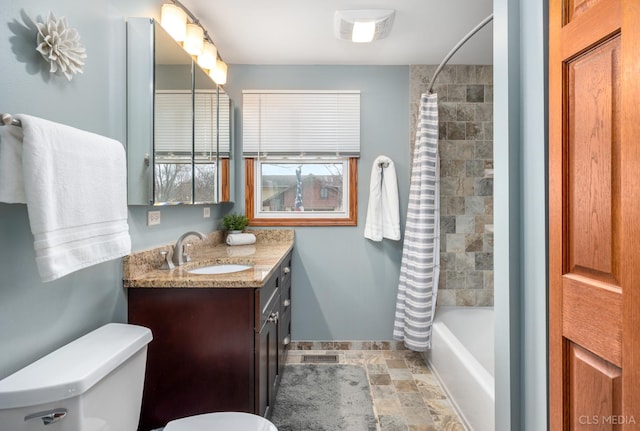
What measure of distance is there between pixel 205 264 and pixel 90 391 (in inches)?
38.5

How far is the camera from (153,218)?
1.67m

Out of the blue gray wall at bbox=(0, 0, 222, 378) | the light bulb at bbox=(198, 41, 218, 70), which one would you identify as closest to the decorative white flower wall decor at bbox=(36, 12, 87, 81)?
the blue gray wall at bbox=(0, 0, 222, 378)

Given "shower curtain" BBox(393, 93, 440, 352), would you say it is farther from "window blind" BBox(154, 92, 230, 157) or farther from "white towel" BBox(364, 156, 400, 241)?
"window blind" BBox(154, 92, 230, 157)

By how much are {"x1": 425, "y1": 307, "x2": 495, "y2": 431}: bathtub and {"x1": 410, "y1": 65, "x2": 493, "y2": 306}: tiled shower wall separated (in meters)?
0.17

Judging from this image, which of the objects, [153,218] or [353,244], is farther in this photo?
[353,244]

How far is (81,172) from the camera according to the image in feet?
3.28

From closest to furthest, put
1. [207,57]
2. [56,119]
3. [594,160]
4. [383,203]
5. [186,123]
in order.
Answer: [594,160]
[56,119]
[186,123]
[207,57]
[383,203]

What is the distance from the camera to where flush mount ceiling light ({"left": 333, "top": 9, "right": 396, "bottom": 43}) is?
1916 millimetres

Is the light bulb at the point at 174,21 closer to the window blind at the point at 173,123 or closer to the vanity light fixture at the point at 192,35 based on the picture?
the vanity light fixture at the point at 192,35

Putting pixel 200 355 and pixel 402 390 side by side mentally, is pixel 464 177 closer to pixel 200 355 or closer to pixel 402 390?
pixel 402 390

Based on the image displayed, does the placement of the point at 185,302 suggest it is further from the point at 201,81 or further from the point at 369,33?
the point at 369,33

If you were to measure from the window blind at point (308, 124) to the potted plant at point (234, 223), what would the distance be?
1.93 ft

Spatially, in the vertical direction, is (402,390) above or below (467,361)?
below

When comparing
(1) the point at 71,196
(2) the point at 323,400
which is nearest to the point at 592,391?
(1) the point at 71,196
